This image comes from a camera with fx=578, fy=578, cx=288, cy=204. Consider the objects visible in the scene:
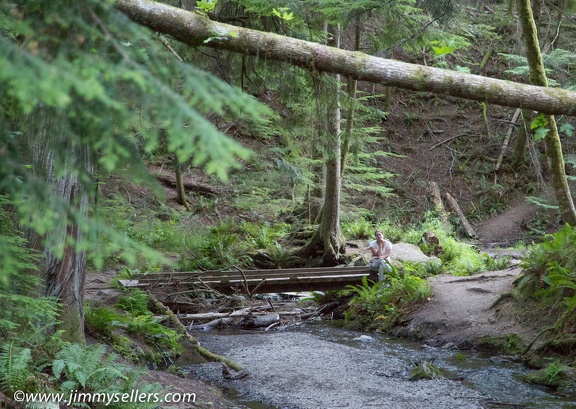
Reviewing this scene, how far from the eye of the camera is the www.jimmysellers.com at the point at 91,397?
423cm

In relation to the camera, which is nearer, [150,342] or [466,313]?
[150,342]

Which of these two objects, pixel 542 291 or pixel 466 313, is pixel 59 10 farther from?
pixel 466 313

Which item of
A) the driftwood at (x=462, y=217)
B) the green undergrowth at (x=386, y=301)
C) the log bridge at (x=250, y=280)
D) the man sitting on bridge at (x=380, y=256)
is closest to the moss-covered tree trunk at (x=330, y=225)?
the man sitting on bridge at (x=380, y=256)

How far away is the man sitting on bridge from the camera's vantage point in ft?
46.2

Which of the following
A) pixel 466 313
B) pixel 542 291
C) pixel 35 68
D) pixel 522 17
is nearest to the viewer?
pixel 35 68

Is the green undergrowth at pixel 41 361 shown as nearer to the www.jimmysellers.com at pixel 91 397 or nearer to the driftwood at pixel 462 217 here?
the www.jimmysellers.com at pixel 91 397

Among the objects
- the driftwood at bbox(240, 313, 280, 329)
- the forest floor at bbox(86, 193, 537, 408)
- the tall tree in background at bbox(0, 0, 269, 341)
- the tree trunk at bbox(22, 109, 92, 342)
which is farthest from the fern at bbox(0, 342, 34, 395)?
the driftwood at bbox(240, 313, 280, 329)

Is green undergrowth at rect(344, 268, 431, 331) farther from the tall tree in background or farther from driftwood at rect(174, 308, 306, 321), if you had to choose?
the tall tree in background

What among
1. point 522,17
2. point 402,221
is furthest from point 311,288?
point 402,221

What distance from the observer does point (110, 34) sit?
233 centimetres

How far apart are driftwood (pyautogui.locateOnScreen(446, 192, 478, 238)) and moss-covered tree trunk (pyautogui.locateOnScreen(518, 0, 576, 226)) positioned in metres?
14.0

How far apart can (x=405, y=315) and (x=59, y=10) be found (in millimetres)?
11556

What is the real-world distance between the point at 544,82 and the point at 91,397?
7.29 meters

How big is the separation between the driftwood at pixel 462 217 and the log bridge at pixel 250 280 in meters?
11.1
